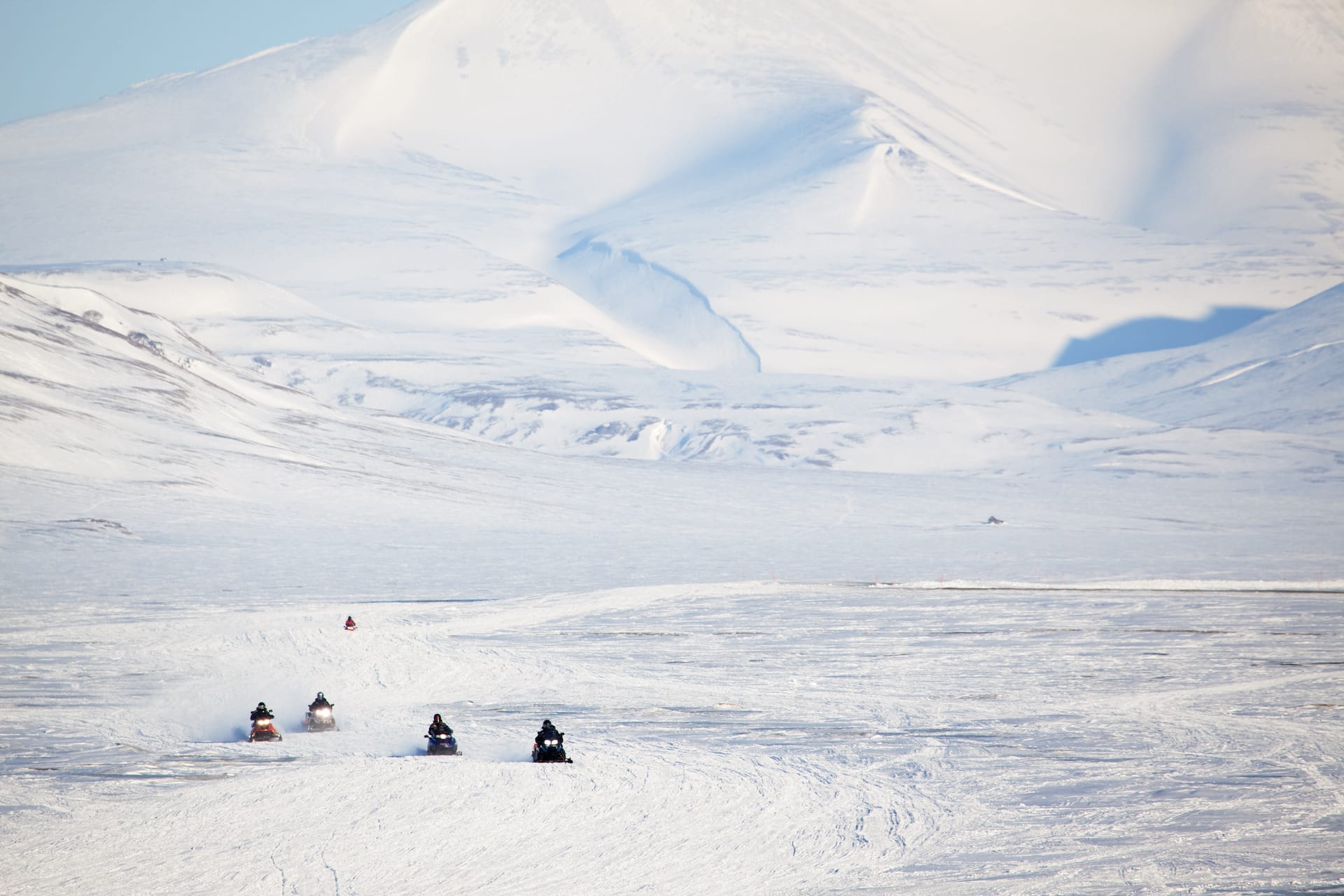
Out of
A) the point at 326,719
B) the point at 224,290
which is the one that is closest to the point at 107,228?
the point at 224,290

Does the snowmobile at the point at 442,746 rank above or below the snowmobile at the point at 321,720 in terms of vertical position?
below

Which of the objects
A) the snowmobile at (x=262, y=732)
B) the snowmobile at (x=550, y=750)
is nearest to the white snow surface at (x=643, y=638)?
the snowmobile at (x=550, y=750)

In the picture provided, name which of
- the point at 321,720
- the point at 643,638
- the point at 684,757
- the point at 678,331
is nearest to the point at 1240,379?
the point at 678,331

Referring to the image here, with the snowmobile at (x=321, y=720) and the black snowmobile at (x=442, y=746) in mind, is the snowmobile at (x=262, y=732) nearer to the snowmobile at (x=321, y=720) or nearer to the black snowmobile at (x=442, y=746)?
the snowmobile at (x=321, y=720)

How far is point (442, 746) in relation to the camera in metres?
18.9

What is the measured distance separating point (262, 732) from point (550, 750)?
4.62 metres

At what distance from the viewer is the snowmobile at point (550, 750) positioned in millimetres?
18203

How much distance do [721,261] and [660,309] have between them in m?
11.5

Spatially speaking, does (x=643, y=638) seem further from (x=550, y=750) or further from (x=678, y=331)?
(x=678, y=331)

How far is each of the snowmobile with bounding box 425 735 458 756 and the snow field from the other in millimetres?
379

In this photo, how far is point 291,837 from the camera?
14.9m

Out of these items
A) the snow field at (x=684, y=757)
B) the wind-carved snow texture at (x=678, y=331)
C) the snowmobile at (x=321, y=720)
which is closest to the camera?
the snow field at (x=684, y=757)

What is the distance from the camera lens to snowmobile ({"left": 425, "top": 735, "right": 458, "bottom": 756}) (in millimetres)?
18906

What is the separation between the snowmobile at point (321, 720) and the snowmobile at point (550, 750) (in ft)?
14.6
